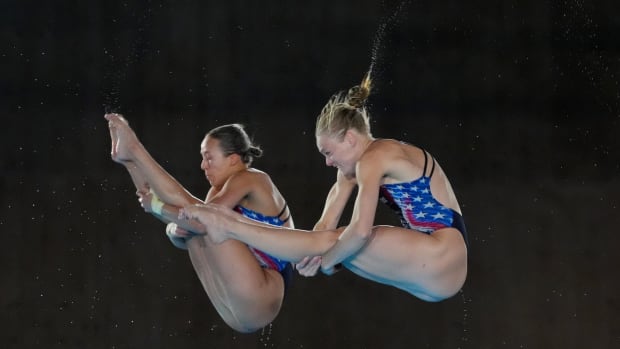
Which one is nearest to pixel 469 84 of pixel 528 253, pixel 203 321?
pixel 528 253

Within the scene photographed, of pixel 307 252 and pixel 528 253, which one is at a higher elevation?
pixel 307 252

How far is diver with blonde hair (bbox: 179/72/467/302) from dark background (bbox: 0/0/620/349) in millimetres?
2017

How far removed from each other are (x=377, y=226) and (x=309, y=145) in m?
2.25

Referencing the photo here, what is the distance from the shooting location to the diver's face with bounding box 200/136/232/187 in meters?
3.86

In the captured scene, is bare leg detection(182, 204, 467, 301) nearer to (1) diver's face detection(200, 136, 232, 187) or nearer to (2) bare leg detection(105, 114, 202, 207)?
(2) bare leg detection(105, 114, 202, 207)

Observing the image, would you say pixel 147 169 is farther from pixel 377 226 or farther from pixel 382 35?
pixel 382 35

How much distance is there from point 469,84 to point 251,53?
4.79 ft

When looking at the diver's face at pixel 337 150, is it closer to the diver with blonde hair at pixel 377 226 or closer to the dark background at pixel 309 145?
the diver with blonde hair at pixel 377 226

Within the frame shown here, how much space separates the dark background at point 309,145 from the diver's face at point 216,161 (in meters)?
1.60

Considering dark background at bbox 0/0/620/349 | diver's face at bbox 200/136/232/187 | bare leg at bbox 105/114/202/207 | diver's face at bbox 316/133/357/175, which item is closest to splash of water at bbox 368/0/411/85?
dark background at bbox 0/0/620/349

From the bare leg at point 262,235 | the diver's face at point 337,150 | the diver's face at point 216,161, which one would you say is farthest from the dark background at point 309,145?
the bare leg at point 262,235

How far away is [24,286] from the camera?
5.31m

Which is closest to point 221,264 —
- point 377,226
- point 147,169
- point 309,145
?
point 147,169

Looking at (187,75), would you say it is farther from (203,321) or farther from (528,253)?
(528,253)
